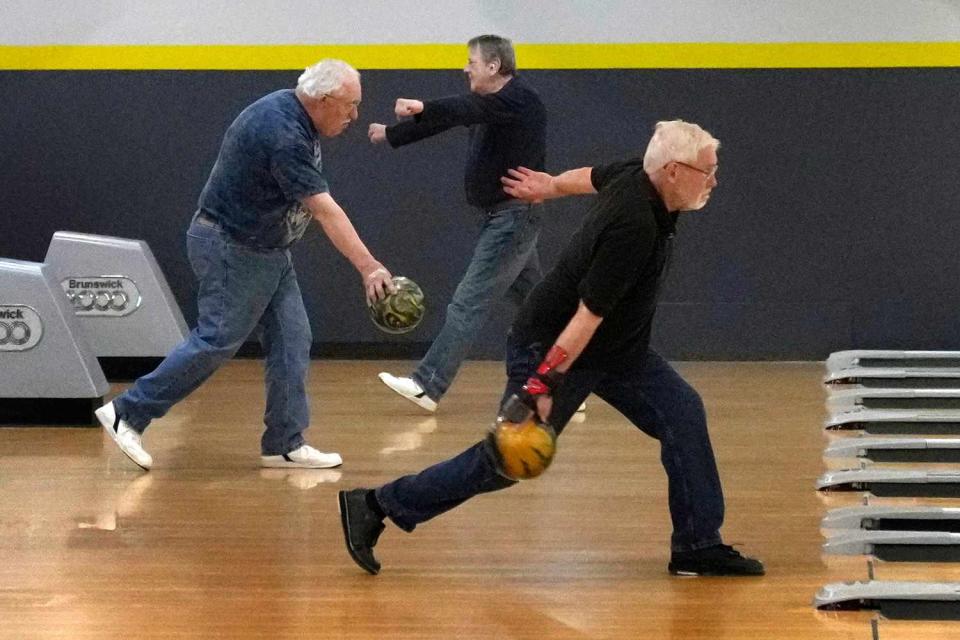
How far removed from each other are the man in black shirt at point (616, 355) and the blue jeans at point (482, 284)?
232 centimetres

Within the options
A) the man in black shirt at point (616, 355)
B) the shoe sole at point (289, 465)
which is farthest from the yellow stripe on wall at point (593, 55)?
the man in black shirt at point (616, 355)

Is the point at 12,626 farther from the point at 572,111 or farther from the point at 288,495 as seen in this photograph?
the point at 572,111

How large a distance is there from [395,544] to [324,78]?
1646 mm

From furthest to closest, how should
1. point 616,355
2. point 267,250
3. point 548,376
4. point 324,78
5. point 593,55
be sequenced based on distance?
point 593,55 < point 267,250 < point 324,78 < point 616,355 < point 548,376

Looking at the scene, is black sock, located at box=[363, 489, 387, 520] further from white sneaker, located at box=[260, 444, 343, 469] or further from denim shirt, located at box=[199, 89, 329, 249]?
white sneaker, located at box=[260, 444, 343, 469]

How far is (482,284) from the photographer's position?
691 cm

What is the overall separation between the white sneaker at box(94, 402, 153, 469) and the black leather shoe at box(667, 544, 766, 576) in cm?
222

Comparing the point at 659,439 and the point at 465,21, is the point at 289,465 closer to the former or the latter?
the point at 659,439

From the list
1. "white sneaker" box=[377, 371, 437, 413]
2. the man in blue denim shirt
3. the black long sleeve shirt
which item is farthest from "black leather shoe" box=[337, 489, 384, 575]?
"white sneaker" box=[377, 371, 437, 413]

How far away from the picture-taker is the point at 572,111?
868 cm

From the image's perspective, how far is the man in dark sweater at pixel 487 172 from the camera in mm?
6598

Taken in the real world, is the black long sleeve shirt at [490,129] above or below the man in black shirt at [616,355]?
above

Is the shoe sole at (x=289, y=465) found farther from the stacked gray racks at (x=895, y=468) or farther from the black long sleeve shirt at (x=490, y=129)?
the stacked gray racks at (x=895, y=468)

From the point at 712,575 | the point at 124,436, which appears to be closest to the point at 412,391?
the point at 124,436
